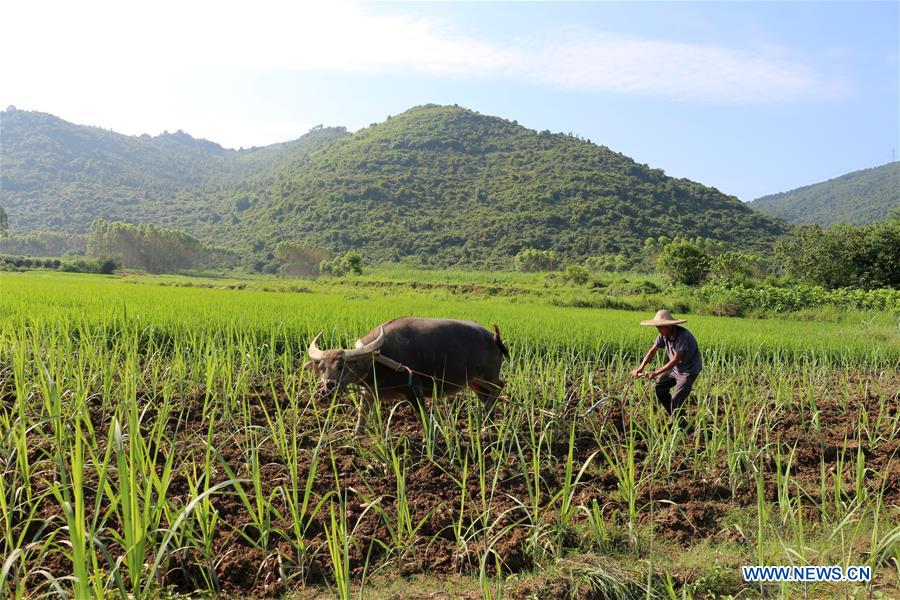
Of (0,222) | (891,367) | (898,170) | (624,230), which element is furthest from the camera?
(898,170)

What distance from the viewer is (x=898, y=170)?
306ft

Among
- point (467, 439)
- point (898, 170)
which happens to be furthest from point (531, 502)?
point (898, 170)

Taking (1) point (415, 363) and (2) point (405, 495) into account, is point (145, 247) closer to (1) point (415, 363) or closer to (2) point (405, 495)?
(1) point (415, 363)

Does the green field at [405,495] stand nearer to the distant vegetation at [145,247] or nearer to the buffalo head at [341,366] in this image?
the buffalo head at [341,366]

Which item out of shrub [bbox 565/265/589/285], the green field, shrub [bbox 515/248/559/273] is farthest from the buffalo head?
shrub [bbox 515/248/559/273]

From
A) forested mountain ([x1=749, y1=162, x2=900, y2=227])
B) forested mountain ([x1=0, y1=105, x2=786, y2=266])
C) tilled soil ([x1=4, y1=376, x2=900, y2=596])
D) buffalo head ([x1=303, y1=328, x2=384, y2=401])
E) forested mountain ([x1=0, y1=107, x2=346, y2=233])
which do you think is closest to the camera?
tilled soil ([x1=4, y1=376, x2=900, y2=596])

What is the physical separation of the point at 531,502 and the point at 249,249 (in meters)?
76.9

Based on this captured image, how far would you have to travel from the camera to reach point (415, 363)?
4.93 meters

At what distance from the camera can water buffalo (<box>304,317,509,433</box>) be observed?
14.6ft

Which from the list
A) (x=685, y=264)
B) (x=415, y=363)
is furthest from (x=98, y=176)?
(x=415, y=363)

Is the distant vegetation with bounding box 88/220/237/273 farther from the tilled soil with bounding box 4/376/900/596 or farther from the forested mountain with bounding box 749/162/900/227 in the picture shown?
the forested mountain with bounding box 749/162/900/227

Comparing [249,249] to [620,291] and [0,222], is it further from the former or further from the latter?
[620,291]

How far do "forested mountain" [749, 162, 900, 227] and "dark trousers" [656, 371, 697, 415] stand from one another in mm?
88000

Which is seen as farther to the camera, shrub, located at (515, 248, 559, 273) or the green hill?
the green hill
